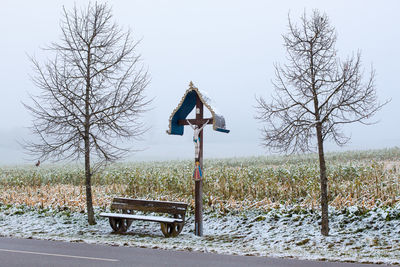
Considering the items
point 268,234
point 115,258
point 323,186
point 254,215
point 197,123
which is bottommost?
point 268,234

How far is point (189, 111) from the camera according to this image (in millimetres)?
12414

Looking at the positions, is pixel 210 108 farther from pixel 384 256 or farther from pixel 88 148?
pixel 384 256

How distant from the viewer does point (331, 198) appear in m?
13.7

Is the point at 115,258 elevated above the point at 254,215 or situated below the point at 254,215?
below

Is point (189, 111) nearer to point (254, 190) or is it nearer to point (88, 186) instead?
point (88, 186)

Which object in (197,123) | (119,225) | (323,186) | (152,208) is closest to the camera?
(323,186)

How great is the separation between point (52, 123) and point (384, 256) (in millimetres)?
10875

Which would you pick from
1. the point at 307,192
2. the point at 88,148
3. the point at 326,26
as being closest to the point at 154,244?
the point at 88,148

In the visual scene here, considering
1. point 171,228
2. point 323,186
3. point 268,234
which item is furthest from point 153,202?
point 323,186

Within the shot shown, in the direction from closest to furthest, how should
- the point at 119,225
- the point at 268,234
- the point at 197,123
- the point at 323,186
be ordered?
the point at 323,186
the point at 268,234
the point at 197,123
the point at 119,225

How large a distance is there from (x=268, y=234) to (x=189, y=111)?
4502 millimetres

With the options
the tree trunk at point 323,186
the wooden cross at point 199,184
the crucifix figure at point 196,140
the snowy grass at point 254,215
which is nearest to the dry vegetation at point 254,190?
the snowy grass at point 254,215

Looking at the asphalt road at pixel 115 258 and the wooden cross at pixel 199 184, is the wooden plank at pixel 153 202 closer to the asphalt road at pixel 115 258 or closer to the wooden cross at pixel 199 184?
the wooden cross at pixel 199 184

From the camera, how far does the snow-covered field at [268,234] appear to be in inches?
364
